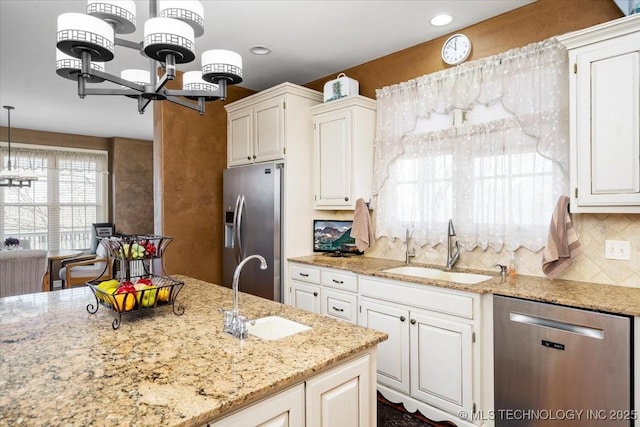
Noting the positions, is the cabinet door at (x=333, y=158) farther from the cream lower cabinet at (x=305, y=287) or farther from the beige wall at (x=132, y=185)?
the beige wall at (x=132, y=185)

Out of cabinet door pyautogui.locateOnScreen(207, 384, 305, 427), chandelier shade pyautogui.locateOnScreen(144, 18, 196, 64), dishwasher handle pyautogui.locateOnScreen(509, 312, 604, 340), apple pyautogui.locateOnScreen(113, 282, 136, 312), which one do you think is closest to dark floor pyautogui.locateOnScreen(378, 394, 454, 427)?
dishwasher handle pyautogui.locateOnScreen(509, 312, 604, 340)

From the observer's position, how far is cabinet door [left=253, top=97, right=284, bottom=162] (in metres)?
3.44

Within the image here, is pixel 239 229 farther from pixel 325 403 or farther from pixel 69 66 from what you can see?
pixel 325 403

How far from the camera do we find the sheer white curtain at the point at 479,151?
93.4 inches

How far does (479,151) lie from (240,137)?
229cm

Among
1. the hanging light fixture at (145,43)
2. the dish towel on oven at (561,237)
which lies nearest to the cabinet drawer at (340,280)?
the dish towel on oven at (561,237)

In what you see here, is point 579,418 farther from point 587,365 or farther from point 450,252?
point 450,252

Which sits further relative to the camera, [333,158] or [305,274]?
[333,158]

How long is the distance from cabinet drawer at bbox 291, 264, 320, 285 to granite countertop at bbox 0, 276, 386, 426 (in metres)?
1.31

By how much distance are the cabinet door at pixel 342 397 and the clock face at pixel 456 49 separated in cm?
236

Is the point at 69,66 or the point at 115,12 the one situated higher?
the point at 115,12

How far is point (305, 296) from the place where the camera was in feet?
10.5

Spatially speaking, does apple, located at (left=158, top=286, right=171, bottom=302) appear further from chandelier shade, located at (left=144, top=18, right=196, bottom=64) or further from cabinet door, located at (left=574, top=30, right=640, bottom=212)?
cabinet door, located at (left=574, top=30, right=640, bottom=212)

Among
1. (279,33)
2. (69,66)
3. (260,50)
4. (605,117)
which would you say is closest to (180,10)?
(69,66)
